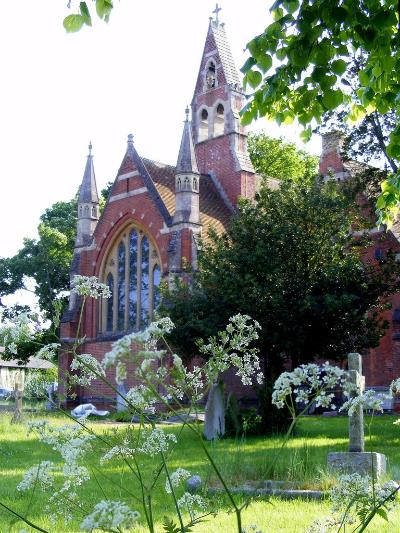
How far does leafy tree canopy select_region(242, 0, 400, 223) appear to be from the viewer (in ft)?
18.6

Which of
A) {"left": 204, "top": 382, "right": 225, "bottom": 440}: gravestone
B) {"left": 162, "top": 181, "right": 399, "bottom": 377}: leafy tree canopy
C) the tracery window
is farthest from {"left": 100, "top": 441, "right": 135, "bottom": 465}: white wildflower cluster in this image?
the tracery window

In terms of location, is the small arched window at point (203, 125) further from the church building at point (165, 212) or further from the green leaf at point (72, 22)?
the green leaf at point (72, 22)

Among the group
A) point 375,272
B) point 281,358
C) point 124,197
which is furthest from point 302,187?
point 124,197

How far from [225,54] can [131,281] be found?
1278cm

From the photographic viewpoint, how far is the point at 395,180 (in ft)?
27.2

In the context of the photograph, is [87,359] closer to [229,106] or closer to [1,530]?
[1,530]

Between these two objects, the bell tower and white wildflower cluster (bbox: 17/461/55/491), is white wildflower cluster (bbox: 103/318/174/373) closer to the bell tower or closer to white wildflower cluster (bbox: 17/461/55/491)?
white wildflower cluster (bbox: 17/461/55/491)

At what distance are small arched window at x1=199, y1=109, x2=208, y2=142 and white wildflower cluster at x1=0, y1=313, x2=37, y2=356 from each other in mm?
32381

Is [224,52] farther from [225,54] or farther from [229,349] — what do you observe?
[229,349]

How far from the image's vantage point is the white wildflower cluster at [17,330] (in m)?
3.83

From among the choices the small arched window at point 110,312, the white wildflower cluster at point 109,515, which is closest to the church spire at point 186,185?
the small arched window at point 110,312

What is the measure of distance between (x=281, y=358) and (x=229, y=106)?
17382 millimetres

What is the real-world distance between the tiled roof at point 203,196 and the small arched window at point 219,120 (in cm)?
238

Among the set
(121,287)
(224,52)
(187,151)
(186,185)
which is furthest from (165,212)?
(224,52)
